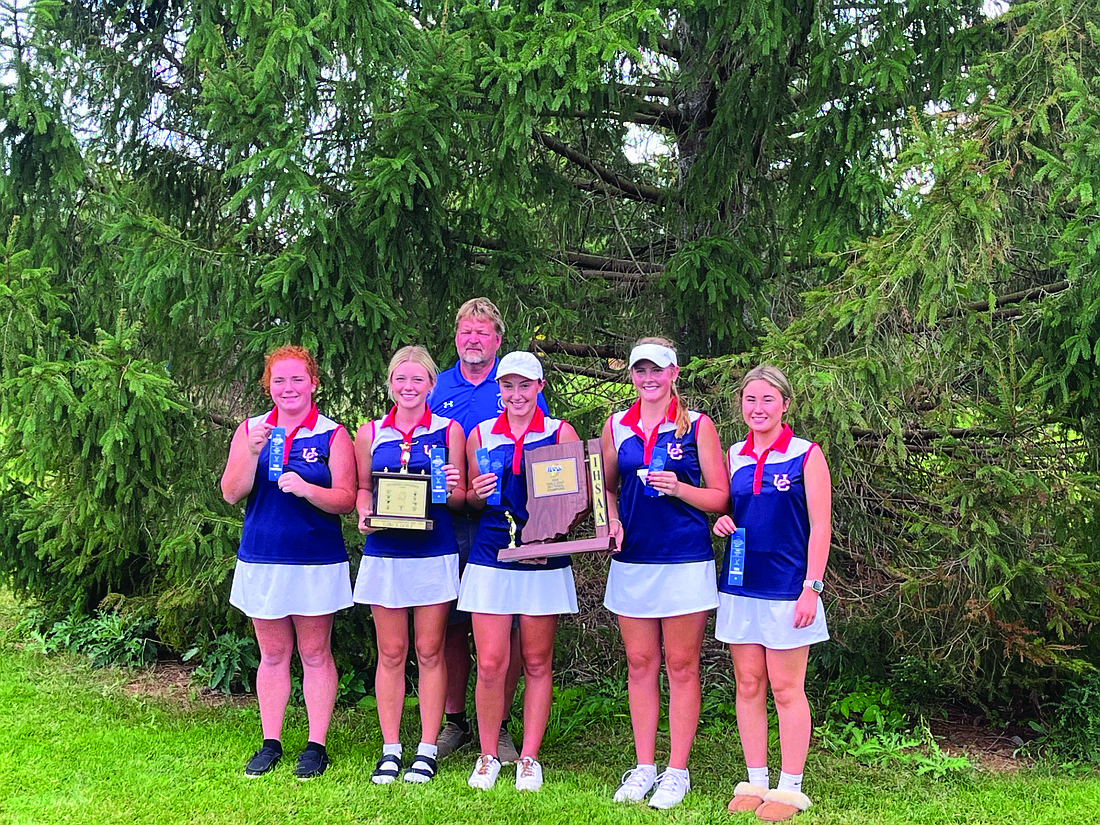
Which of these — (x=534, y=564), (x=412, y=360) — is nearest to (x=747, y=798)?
(x=534, y=564)

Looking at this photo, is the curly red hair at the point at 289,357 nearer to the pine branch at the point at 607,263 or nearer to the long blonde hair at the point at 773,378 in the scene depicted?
the long blonde hair at the point at 773,378

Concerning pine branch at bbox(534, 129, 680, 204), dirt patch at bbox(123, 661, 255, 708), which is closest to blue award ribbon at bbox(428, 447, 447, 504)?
dirt patch at bbox(123, 661, 255, 708)

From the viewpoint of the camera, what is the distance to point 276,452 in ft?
14.2

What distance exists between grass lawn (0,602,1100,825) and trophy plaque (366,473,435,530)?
1.19 m

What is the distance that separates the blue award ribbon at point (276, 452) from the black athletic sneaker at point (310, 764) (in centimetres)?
131

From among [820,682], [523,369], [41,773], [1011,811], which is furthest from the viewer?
[820,682]

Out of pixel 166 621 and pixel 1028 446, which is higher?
pixel 1028 446

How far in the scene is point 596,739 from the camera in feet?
17.5

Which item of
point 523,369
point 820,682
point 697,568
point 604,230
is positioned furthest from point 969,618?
point 604,230

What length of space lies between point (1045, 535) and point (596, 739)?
8.76 feet

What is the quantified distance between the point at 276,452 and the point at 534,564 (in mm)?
1241

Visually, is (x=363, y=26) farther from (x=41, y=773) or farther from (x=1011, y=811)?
(x=1011, y=811)

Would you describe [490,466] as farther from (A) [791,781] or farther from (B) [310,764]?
(A) [791,781]

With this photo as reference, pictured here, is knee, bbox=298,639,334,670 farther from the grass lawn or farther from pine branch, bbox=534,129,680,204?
pine branch, bbox=534,129,680,204
